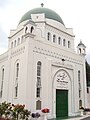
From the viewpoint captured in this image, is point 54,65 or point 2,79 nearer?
point 54,65

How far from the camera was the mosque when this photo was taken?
14.7 m

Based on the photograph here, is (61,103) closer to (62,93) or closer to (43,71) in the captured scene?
(62,93)

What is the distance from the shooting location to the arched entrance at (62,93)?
1639 cm

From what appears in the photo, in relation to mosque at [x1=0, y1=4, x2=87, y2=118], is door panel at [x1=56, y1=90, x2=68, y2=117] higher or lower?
lower

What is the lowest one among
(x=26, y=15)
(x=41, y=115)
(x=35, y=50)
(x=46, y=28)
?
(x=41, y=115)

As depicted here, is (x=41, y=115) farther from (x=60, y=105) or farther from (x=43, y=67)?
(x=43, y=67)

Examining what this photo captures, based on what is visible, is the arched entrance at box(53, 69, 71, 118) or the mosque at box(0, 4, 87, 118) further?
the arched entrance at box(53, 69, 71, 118)

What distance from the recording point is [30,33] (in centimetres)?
1509

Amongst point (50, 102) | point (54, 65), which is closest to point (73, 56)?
point (54, 65)

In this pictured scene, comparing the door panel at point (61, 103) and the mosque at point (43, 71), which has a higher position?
the mosque at point (43, 71)

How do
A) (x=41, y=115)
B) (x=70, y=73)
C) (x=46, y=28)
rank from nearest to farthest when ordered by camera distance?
1. (x=41, y=115)
2. (x=70, y=73)
3. (x=46, y=28)

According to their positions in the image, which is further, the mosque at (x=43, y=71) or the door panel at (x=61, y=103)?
the door panel at (x=61, y=103)

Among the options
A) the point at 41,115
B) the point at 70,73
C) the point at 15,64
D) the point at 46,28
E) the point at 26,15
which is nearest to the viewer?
the point at 41,115

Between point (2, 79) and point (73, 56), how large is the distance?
29.4 ft
